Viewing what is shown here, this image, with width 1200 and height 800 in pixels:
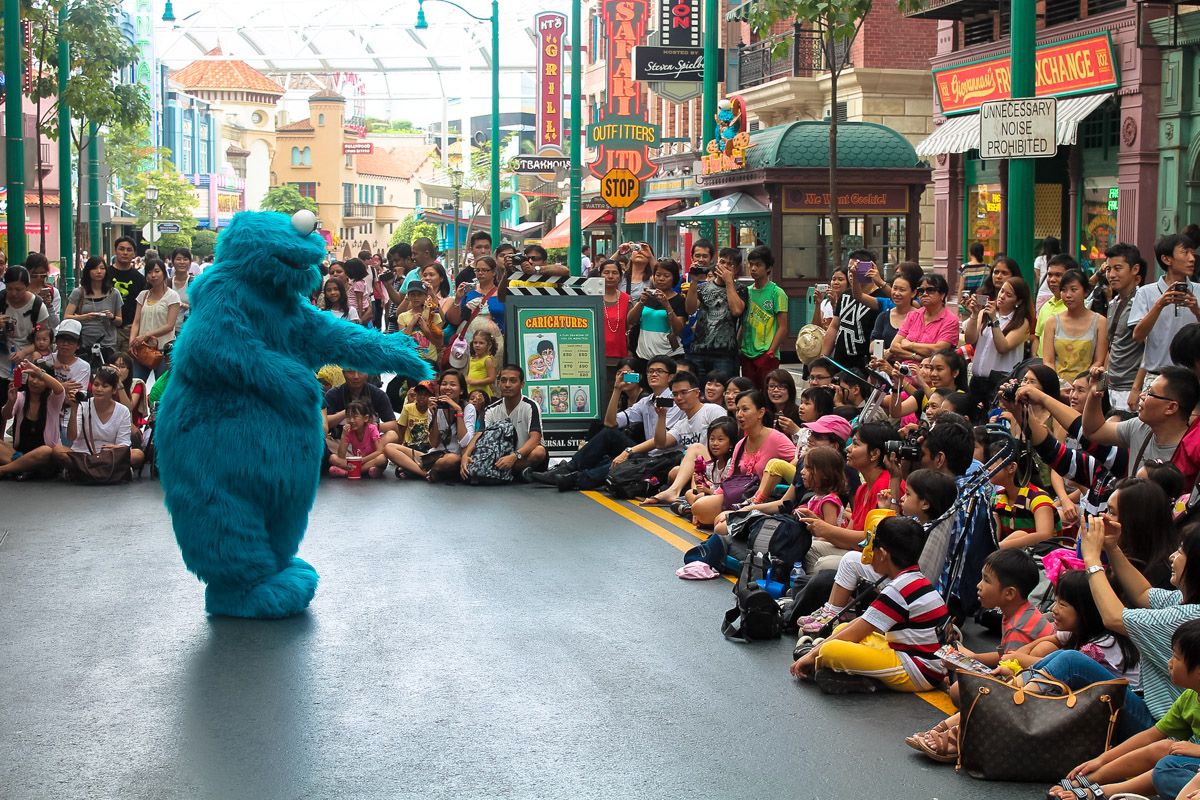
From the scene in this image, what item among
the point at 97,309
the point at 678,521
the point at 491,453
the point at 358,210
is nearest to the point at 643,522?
the point at 678,521

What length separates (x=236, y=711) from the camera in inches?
239

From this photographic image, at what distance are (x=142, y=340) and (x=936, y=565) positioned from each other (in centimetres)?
919

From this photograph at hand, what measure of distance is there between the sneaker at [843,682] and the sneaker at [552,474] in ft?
20.0

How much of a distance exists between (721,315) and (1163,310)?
4454 millimetres

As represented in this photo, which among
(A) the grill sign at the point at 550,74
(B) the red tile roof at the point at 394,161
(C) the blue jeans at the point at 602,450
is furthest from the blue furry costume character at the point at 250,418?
(B) the red tile roof at the point at 394,161

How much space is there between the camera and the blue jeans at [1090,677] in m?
5.16

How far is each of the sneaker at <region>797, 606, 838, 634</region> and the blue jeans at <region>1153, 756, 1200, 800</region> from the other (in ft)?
7.75

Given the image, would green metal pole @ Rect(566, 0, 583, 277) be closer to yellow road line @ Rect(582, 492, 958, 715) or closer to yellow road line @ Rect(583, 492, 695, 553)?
yellow road line @ Rect(583, 492, 695, 553)

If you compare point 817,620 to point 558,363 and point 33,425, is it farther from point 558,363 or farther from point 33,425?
point 33,425

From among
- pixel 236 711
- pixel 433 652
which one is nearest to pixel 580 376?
pixel 433 652

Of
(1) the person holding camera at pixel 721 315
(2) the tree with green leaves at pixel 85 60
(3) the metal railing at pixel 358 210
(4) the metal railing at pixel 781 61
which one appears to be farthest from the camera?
(3) the metal railing at pixel 358 210

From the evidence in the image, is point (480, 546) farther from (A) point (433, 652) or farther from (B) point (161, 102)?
(B) point (161, 102)

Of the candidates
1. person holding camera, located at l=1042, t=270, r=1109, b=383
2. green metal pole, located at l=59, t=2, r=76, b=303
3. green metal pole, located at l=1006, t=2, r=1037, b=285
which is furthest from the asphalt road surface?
green metal pole, located at l=59, t=2, r=76, b=303

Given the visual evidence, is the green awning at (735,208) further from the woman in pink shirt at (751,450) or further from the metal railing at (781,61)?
the woman in pink shirt at (751,450)
